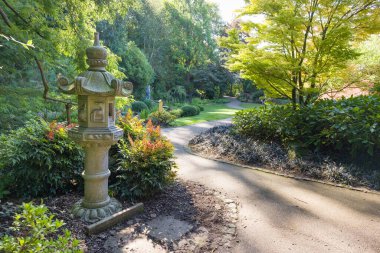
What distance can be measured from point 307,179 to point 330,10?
4905 mm

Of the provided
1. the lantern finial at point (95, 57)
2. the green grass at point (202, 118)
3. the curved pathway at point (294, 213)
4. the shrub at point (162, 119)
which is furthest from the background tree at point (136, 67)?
the lantern finial at point (95, 57)

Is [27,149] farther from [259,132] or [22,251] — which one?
[259,132]

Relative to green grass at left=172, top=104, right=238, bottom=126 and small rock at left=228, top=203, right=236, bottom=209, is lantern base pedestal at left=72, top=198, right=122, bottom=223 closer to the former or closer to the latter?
small rock at left=228, top=203, right=236, bottom=209

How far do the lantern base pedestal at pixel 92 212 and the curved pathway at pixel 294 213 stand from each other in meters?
1.82

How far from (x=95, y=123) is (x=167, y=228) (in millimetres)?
1728

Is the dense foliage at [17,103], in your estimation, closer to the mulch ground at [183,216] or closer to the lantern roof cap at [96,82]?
the mulch ground at [183,216]

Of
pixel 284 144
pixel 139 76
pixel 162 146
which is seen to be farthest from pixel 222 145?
pixel 139 76

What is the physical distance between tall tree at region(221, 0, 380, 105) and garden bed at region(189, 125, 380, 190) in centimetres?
209

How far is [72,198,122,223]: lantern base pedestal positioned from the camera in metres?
3.43

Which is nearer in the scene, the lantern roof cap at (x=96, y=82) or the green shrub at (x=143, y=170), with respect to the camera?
the lantern roof cap at (x=96, y=82)

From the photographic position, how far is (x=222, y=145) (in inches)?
297

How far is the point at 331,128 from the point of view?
232 inches

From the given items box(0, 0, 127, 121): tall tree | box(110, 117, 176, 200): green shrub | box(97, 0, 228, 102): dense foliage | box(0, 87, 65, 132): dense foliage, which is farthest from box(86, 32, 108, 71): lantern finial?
box(97, 0, 228, 102): dense foliage

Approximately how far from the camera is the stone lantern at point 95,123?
3.24 m
